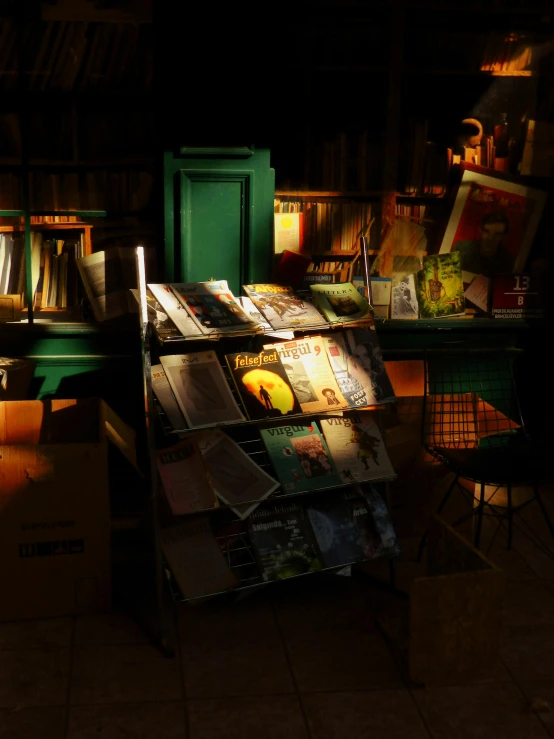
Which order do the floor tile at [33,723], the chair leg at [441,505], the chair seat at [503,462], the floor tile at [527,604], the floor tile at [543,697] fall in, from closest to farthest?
the floor tile at [33,723] < the floor tile at [543,697] < the floor tile at [527,604] < the chair seat at [503,462] < the chair leg at [441,505]

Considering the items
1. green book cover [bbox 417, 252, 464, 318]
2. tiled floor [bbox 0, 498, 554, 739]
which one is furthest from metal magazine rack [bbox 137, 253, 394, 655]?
green book cover [bbox 417, 252, 464, 318]

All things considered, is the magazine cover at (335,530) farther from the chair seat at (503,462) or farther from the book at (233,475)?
the chair seat at (503,462)

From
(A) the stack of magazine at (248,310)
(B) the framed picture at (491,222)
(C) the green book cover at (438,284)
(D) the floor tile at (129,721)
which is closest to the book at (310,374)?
(A) the stack of magazine at (248,310)

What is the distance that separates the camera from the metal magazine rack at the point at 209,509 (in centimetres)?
351

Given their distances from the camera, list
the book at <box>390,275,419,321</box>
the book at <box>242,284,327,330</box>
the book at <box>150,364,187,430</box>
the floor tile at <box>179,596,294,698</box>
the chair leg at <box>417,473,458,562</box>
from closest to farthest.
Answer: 1. the floor tile at <box>179,596,294,698</box>
2. the book at <box>150,364,187,430</box>
3. the book at <box>242,284,327,330</box>
4. the chair leg at <box>417,473,458,562</box>
5. the book at <box>390,275,419,321</box>

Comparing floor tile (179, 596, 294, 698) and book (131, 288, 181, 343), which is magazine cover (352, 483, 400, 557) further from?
book (131, 288, 181, 343)

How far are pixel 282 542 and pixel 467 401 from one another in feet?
4.44

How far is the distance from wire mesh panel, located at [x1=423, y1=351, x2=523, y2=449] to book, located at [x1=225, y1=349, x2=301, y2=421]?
928 mm

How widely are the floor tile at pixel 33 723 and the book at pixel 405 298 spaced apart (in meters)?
2.64

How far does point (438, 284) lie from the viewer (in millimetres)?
4801

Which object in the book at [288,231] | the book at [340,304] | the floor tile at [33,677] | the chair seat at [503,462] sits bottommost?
the floor tile at [33,677]

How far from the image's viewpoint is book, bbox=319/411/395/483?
391 centimetres

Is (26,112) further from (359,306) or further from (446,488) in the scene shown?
(446,488)

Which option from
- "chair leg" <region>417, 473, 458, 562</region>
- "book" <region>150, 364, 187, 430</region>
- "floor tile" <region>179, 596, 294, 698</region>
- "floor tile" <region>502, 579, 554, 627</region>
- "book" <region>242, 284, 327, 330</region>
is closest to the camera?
"floor tile" <region>179, 596, 294, 698</region>
